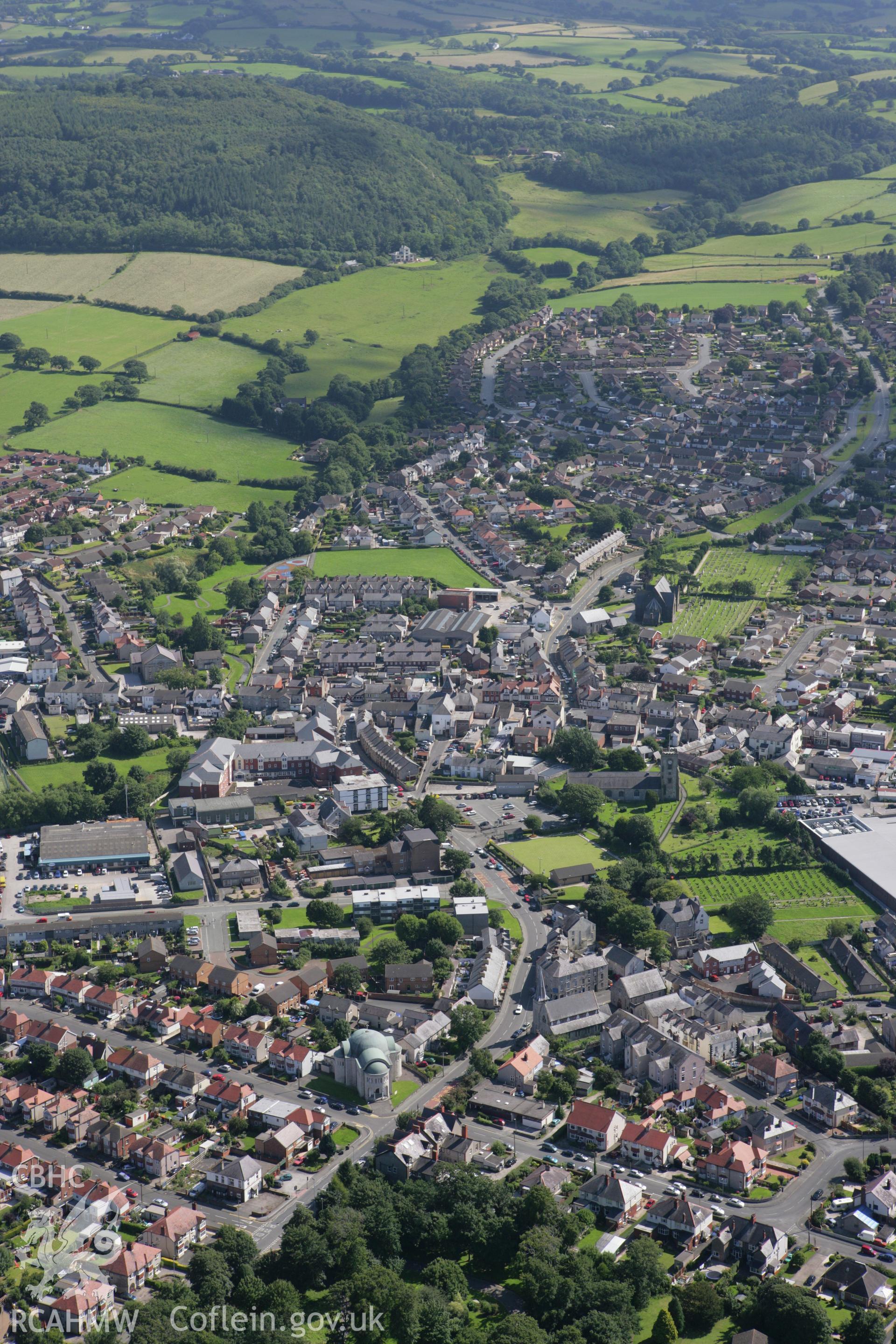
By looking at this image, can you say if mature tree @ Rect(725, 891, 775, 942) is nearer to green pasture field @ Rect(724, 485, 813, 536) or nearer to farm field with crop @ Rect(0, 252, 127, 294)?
green pasture field @ Rect(724, 485, 813, 536)

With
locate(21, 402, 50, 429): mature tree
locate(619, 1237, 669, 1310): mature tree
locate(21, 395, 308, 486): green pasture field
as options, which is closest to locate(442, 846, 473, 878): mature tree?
locate(619, 1237, 669, 1310): mature tree

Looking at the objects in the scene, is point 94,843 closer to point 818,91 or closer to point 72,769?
Result: point 72,769

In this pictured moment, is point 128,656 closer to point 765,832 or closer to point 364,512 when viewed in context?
point 364,512

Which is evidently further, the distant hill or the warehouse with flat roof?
the distant hill

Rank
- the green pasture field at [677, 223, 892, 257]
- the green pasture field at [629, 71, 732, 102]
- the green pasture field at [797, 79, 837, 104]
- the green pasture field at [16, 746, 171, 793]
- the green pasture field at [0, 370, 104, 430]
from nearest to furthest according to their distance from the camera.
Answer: the green pasture field at [16, 746, 171, 793], the green pasture field at [0, 370, 104, 430], the green pasture field at [677, 223, 892, 257], the green pasture field at [797, 79, 837, 104], the green pasture field at [629, 71, 732, 102]

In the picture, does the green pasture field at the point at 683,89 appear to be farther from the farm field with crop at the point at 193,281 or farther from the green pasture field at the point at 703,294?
the farm field with crop at the point at 193,281

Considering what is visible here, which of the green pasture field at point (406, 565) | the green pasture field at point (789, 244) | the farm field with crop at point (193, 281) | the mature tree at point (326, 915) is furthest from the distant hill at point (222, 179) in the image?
the mature tree at point (326, 915)
